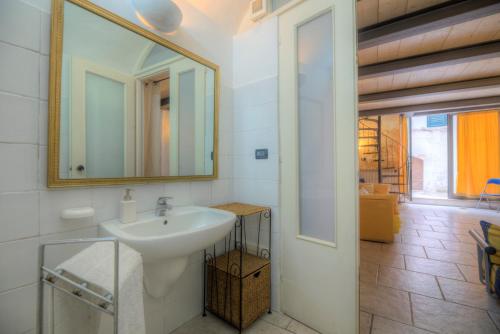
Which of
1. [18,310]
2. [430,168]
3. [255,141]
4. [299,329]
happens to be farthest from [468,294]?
[430,168]

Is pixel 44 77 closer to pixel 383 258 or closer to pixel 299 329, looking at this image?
pixel 299 329

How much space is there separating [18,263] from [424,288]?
111 inches

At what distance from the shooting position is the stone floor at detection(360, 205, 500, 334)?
160 cm

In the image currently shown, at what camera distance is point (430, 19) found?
2.09 m

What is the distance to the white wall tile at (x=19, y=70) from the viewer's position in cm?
90

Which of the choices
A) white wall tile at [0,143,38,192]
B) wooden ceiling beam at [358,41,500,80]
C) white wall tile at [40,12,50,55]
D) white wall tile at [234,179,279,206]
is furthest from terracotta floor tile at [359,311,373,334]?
wooden ceiling beam at [358,41,500,80]

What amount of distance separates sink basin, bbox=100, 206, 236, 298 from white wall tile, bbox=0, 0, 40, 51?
853mm

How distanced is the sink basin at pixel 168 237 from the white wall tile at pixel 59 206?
126 millimetres

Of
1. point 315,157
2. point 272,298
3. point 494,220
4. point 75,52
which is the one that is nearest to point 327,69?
point 315,157

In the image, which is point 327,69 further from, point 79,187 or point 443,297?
point 443,297

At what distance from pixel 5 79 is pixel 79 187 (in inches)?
19.9

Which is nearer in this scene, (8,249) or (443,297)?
(8,249)

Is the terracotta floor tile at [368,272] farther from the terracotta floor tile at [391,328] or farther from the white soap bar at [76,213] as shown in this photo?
the white soap bar at [76,213]

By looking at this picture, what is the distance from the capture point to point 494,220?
4.41 m
